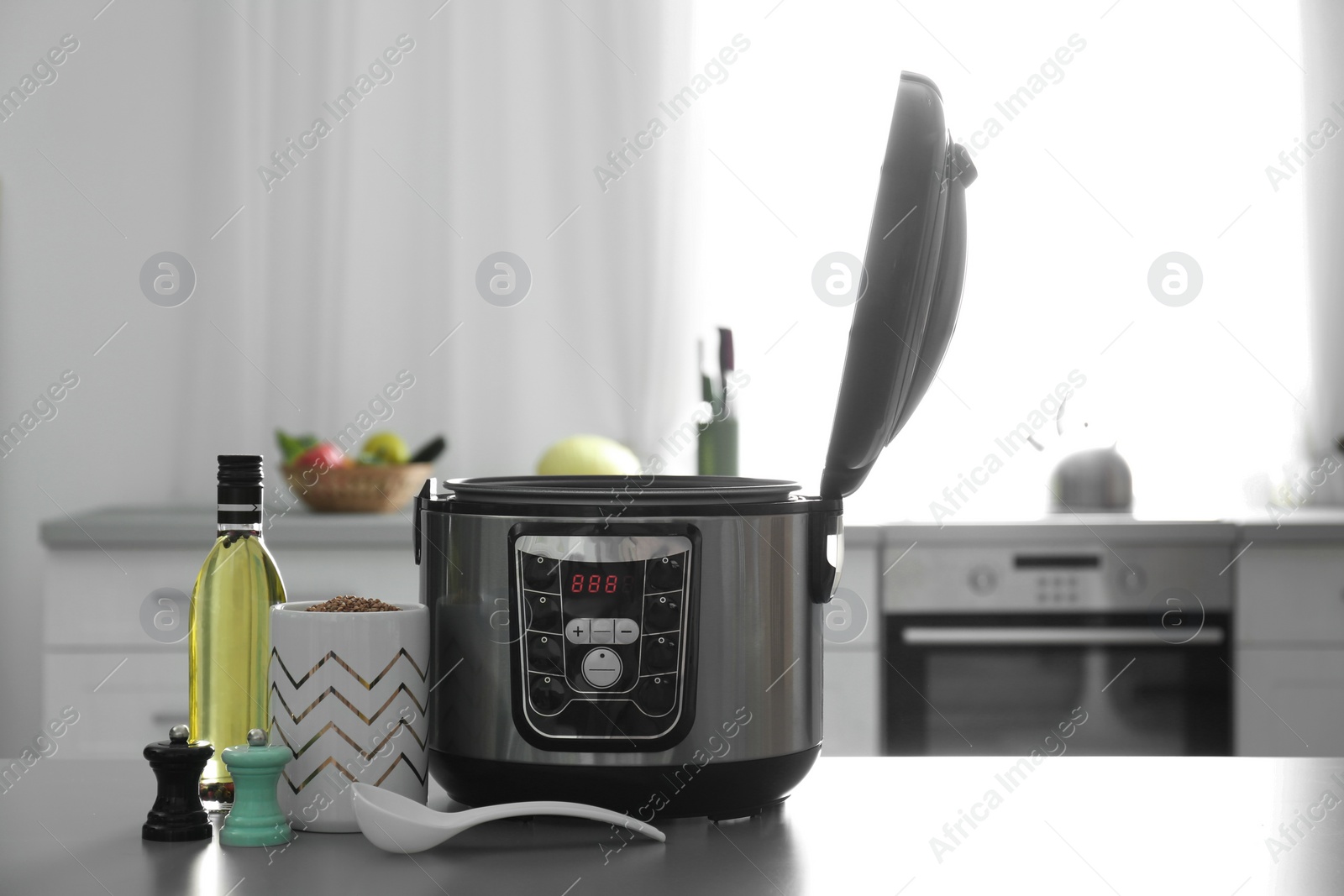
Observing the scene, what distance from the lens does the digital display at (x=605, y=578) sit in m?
0.62

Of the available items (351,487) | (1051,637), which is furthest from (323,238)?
(1051,637)

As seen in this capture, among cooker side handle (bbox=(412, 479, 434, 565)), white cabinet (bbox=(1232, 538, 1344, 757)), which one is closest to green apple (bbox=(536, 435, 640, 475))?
white cabinet (bbox=(1232, 538, 1344, 757))

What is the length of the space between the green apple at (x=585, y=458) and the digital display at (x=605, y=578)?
4.87 ft

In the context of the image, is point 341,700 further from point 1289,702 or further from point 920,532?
point 1289,702

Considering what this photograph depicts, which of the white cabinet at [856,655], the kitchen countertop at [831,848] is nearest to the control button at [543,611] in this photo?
the kitchen countertop at [831,848]

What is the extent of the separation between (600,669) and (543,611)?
4 cm

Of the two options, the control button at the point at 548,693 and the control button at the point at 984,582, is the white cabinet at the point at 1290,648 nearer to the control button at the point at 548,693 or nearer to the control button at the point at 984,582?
the control button at the point at 984,582

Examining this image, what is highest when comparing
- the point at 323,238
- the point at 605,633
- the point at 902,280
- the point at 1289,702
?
the point at 323,238

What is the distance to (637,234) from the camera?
8.04 ft

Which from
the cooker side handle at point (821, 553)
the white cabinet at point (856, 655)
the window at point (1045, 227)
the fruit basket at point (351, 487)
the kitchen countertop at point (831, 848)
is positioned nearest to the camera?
the kitchen countertop at point (831, 848)

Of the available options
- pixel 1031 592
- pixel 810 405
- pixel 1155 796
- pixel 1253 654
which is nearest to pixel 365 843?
pixel 1155 796

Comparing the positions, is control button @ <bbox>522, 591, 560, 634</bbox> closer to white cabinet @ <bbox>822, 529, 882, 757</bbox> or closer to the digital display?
the digital display

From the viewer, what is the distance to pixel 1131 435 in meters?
2.42

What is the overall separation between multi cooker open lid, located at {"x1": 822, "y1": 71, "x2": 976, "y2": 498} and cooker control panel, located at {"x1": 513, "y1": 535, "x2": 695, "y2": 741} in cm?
12
